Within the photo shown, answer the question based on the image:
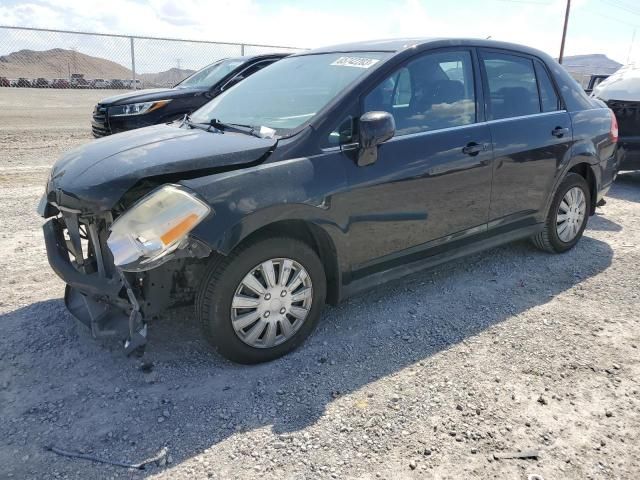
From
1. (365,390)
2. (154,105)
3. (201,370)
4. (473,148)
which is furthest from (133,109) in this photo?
(365,390)

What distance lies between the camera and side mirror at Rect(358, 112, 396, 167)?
312cm

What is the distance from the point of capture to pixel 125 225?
272 cm

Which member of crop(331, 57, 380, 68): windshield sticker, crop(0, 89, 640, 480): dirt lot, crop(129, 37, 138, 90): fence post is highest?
crop(129, 37, 138, 90): fence post

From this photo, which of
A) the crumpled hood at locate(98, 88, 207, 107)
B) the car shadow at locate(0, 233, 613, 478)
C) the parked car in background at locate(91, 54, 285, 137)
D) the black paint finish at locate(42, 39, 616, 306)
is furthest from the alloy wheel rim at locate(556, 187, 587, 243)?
the crumpled hood at locate(98, 88, 207, 107)

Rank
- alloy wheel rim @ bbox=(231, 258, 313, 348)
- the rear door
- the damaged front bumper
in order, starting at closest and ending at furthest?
1. the damaged front bumper
2. alloy wheel rim @ bbox=(231, 258, 313, 348)
3. the rear door

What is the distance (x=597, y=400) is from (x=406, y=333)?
116 centimetres

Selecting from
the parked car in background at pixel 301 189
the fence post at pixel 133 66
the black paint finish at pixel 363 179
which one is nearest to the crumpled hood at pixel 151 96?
the parked car in background at pixel 301 189

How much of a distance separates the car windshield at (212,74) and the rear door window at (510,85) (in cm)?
568

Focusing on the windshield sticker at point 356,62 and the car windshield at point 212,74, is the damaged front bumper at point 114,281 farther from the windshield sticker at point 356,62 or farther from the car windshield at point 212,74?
the car windshield at point 212,74

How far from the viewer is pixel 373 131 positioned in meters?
3.13

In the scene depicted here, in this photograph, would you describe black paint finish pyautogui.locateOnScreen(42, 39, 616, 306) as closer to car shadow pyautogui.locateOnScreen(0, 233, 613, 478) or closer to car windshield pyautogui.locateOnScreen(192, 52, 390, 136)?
car windshield pyautogui.locateOnScreen(192, 52, 390, 136)

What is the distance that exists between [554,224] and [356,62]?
2.45m

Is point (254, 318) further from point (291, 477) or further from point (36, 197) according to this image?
point (36, 197)

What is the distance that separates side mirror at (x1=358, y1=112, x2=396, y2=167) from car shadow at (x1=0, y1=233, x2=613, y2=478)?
1177 millimetres
